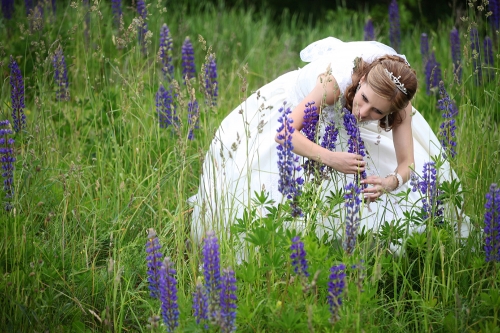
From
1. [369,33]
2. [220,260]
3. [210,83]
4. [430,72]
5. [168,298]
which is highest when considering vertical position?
[369,33]

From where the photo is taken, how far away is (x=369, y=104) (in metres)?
2.80

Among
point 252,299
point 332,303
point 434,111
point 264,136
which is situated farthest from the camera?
point 434,111

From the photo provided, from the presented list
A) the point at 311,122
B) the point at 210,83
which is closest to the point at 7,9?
the point at 210,83

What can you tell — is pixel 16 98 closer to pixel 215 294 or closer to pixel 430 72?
pixel 215 294

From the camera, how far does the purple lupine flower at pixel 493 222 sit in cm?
203

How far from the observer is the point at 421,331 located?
7.13 ft

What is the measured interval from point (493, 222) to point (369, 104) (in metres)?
0.92

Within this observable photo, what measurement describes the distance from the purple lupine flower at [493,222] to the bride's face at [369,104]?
0.84 meters

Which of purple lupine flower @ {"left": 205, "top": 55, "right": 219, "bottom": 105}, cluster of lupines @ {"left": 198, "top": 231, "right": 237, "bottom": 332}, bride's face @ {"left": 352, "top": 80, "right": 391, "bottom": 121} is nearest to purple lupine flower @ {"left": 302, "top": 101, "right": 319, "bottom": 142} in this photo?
bride's face @ {"left": 352, "top": 80, "right": 391, "bottom": 121}

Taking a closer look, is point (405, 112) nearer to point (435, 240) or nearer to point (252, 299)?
point (435, 240)

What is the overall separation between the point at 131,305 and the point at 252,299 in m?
0.60

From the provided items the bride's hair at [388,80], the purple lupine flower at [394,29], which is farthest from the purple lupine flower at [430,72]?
the bride's hair at [388,80]

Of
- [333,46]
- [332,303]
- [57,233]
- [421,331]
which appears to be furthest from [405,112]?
[57,233]

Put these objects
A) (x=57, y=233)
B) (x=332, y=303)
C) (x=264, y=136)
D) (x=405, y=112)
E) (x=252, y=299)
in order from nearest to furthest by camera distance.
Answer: (x=332, y=303)
(x=252, y=299)
(x=57, y=233)
(x=405, y=112)
(x=264, y=136)
